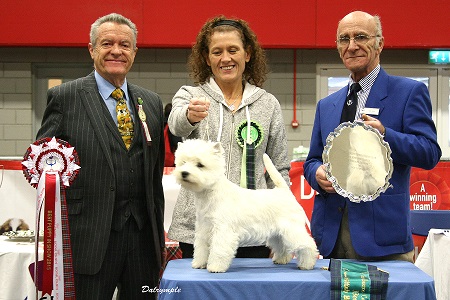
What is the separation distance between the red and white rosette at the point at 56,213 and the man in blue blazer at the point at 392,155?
1.05 metres

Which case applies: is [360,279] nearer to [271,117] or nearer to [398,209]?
[398,209]

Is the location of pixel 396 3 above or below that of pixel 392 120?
above

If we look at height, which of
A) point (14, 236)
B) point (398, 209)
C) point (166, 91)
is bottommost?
point (14, 236)

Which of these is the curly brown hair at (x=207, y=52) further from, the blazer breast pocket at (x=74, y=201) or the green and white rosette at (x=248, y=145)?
the blazer breast pocket at (x=74, y=201)

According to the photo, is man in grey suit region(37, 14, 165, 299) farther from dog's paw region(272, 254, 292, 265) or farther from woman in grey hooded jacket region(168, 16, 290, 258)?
dog's paw region(272, 254, 292, 265)

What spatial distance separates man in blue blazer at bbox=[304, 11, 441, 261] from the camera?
7.07ft

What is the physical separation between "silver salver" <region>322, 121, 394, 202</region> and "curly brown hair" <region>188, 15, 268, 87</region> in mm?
610

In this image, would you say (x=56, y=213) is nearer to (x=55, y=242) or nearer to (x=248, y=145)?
(x=55, y=242)

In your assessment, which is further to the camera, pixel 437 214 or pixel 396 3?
pixel 396 3

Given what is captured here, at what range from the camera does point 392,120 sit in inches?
87.7

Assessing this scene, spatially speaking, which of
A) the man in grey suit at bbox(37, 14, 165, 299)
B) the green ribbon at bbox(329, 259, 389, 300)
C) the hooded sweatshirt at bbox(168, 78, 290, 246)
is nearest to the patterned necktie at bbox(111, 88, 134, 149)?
the man in grey suit at bbox(37, 14, 165, 299)

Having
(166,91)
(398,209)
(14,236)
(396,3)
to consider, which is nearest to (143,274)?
(398,209)

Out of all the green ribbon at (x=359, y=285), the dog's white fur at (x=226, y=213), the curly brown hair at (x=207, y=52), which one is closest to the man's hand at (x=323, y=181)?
the dog's white fur at (x=226, y=213)

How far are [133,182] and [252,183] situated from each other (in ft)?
1.70
